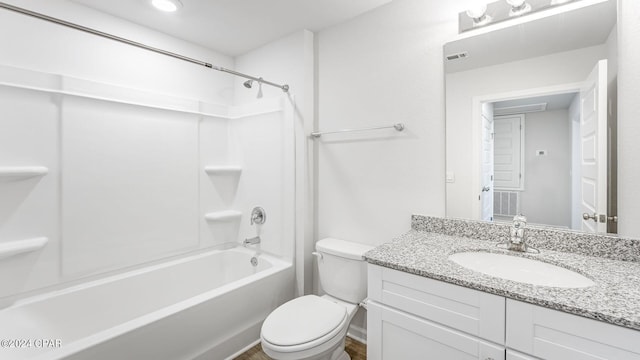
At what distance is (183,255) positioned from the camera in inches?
94.2

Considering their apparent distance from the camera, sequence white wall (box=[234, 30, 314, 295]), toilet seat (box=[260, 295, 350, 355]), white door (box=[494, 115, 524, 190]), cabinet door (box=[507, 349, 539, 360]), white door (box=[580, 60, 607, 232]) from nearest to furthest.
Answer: cabinet door (box=[507, 349, 539, 360]) < white door (box=[580, 60, 607, 232]) < toilet seat (box=[260, 295, 350, 355]) < white door (box=[494, 115, 524, 190]) < white wall (box=[234, 30, 314, 295])

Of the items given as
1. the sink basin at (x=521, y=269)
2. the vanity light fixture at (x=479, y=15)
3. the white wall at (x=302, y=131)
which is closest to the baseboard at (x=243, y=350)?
the white wall at (x=302, y=131)

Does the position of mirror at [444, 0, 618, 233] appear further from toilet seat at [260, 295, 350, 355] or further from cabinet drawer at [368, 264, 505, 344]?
toilet seat at [260, 295, 350, 355]

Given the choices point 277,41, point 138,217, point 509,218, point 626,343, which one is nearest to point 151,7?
point 277,41

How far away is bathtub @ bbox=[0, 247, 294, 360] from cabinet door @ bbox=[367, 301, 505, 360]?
98cm

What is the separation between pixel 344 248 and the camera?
75.4 inches

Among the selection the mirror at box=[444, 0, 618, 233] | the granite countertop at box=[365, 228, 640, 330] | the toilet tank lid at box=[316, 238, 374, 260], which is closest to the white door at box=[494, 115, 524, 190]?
the mirror at box=[444, 0, 618, 233]

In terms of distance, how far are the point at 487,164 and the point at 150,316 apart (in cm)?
200

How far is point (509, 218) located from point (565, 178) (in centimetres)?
31

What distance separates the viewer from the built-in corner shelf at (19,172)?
Answer: 1534mm

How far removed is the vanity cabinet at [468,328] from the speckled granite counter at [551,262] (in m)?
0.03

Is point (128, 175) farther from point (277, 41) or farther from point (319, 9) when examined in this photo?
point (319, 9)

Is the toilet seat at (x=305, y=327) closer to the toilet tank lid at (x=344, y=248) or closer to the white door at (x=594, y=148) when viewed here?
the toilet tank lid at (x=344, y=248)

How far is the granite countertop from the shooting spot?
80 cm
